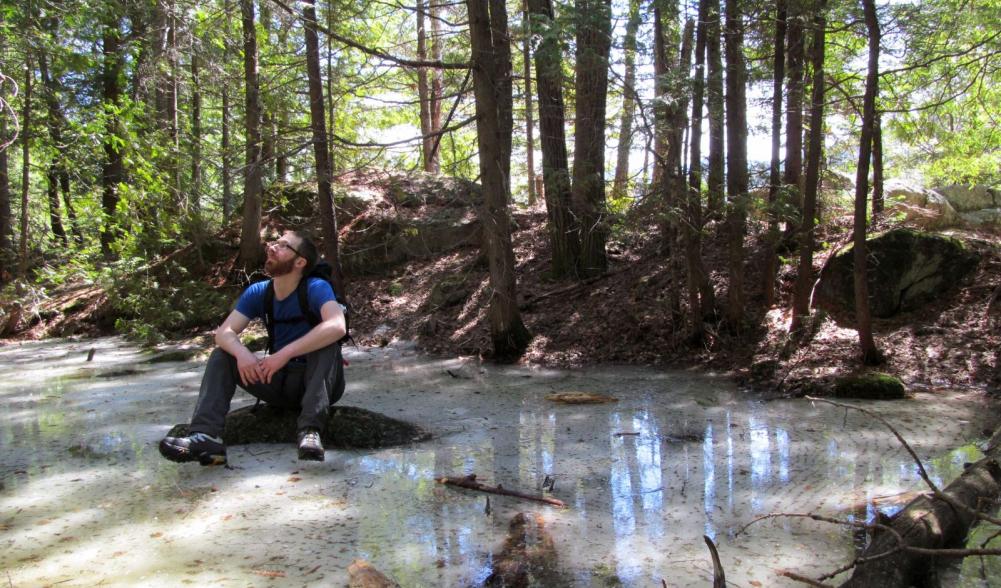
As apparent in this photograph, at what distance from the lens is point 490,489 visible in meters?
3.74

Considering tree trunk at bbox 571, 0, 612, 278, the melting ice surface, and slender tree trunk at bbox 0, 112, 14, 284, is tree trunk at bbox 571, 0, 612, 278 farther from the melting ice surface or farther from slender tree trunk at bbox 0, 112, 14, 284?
slender tree trunk at bbox 0, 112, 14, 284

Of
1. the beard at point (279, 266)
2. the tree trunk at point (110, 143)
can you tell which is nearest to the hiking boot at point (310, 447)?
the beard at point (279, 266)

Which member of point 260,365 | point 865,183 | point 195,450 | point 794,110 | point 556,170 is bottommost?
point 195,450

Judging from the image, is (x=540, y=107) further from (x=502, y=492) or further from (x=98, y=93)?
(x=98, y=93)

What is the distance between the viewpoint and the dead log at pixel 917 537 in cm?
240

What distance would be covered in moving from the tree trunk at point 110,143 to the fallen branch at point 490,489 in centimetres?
1096

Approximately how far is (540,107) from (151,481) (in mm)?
8472

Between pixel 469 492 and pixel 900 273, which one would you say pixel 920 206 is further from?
pixel 469 492

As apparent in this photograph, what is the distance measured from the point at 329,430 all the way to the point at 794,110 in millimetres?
7512

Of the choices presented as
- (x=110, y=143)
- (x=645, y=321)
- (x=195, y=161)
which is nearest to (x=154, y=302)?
(x=195, y=161)

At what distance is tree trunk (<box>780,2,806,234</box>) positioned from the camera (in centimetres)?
795

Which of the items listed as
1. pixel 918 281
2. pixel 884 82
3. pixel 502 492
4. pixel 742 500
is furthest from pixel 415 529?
pixel 884 82

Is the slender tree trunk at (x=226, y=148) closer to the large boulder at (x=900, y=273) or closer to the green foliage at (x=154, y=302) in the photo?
the green foliage at (x=154, y=302)

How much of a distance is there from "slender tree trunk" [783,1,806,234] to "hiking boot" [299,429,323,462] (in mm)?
6349
